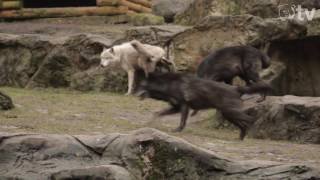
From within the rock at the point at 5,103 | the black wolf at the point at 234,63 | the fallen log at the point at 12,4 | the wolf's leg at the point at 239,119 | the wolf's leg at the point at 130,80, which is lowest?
the wolf's leg at the point at 130,80

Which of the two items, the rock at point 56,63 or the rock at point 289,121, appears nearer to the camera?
the rock at point 289,121

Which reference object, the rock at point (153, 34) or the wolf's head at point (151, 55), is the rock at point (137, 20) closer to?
the rock at point (153, 34)

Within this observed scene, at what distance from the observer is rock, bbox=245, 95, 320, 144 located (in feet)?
35.1

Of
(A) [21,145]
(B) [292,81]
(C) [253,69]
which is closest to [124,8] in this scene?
(B) [292,81]

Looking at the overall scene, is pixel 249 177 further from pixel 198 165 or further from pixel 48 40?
pixel 48 40

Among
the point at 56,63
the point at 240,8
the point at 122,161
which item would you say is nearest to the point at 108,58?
the point at 56,63

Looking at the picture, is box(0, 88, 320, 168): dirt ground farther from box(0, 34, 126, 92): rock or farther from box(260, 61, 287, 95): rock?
box(260, 61, 287, 95): rock

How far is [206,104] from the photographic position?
10.7 m

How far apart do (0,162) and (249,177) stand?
2532 mm

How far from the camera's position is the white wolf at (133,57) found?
1588 cm

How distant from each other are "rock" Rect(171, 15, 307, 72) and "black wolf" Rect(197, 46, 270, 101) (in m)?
2.82

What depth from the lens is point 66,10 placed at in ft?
68.8

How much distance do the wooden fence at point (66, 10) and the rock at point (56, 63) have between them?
11.7 ft

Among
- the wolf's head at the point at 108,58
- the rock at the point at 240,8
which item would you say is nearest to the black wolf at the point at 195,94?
the wolf's head at the point at 108,58
